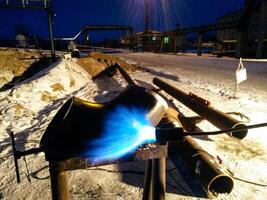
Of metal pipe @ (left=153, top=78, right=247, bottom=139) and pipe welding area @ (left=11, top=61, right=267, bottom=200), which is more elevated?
pipe welding area @ (left=11, top=61, right=267, bottom=200)

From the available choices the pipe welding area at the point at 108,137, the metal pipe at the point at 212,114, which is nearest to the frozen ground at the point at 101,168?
the metal pipe at the point at 212,114

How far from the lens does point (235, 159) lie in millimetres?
3514

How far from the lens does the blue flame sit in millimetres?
1546

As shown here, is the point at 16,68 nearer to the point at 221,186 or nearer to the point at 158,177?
the point at 221,186

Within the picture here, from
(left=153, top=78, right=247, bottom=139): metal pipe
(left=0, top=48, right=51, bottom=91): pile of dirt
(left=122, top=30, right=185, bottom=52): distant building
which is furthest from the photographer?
(left=122, top=30, right=185, bottom=52): distant building

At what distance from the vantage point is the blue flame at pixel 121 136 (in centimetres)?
155

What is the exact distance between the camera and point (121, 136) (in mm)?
1599

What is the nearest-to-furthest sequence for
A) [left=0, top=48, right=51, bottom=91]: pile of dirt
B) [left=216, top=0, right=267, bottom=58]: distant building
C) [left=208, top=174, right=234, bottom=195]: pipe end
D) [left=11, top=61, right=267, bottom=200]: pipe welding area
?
[left=11, top=61, right=267, bottom=200]: pipe welding area < [left=208, top=174, right=234, bottom=195]: pipe end < [left=0, top=48, right=51, bottom=91]: pile of dirt < [left=216, top=0, right=267, bottom=58]: distant building

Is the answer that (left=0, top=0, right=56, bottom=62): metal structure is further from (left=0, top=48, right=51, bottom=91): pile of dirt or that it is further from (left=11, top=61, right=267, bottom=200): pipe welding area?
(left=11, top=61, right=267, bottom=200): pipe welding area

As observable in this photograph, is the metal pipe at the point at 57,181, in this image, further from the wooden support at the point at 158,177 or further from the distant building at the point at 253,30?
the distant building at the point at 253,30

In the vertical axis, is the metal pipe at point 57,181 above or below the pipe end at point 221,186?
above

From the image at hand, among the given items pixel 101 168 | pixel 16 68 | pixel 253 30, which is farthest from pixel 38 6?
pixel 253 30

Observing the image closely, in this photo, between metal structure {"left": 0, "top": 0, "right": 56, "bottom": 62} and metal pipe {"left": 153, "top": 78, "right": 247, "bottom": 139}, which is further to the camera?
metal structure {"left": 0, "top": 0, "right": 56, "bottom": 62}

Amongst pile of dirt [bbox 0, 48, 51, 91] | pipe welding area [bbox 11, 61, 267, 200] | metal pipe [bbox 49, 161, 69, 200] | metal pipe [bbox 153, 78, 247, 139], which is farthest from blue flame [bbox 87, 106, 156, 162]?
pile of dirt [bbox 0, 48, 51, 91]
